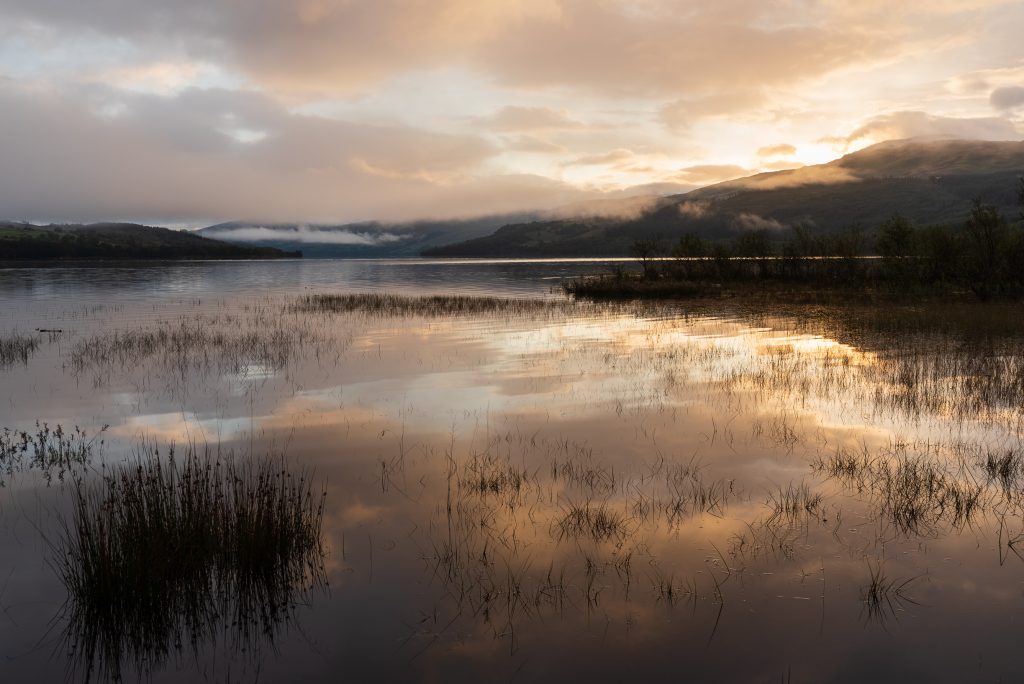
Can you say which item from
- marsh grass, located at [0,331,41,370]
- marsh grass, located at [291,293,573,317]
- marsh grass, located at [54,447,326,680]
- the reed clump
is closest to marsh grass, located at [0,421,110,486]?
marsh grass, located at [54,447,326,680]

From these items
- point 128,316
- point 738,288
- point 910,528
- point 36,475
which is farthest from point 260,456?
point 738,288

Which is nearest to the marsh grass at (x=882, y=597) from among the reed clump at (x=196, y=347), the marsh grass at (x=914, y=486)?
the marsh grass at (x=914, y=486)

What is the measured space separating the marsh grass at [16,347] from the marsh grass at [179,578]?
2208cm

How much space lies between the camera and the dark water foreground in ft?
23.8

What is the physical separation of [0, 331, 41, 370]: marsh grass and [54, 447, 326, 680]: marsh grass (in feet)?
72.5

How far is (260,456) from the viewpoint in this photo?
46.3ft

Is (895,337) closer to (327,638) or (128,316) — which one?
(327,638)

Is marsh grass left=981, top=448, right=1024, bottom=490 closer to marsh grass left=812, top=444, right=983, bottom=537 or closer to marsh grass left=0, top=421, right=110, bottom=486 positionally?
marsh grass left=812, top=444, right=983, bottom=537

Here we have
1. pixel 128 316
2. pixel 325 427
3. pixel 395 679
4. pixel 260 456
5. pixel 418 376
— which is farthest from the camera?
pixel 128 316

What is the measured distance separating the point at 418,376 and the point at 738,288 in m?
53.6

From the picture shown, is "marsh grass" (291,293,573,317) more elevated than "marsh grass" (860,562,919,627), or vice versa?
"marsh grass" (291,293,573,317)

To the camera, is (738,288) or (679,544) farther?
(738,288)

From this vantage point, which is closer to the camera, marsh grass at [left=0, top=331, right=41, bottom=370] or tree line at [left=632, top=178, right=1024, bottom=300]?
marsh grass at [left=0, top=331, right=41, bottom=370]

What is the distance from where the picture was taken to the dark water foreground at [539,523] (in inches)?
286
